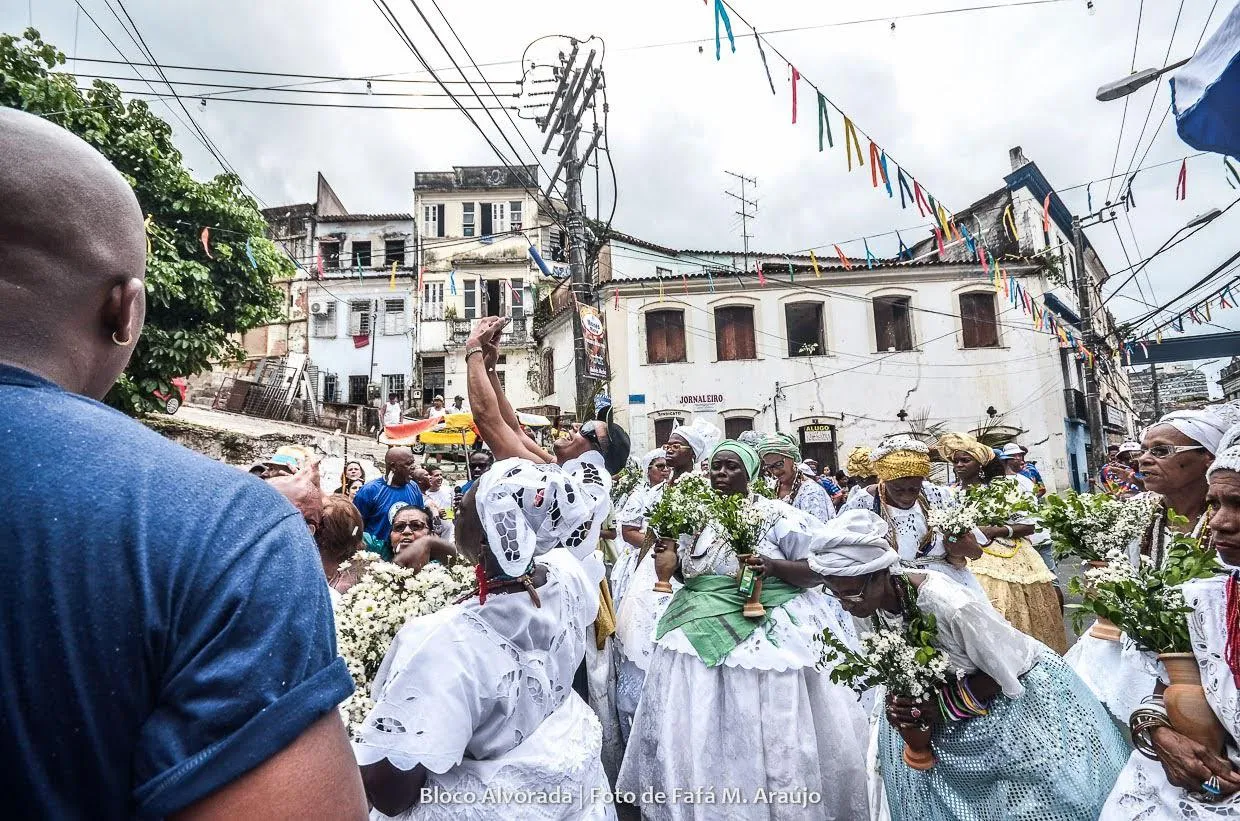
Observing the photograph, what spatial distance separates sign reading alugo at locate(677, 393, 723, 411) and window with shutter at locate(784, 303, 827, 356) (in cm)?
306

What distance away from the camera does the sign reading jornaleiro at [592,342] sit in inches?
478

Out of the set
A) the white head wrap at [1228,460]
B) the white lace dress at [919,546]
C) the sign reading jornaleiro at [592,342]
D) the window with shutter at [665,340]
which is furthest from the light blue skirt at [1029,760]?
the window with shutter at [665,340]

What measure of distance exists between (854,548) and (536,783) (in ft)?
5.35

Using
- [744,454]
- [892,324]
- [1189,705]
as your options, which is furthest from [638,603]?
[892,324]

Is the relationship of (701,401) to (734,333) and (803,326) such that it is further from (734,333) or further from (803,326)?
(803,326)

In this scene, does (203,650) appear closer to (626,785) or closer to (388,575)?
(388,575)

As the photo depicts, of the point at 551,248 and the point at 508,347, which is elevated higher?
the point at 551,248

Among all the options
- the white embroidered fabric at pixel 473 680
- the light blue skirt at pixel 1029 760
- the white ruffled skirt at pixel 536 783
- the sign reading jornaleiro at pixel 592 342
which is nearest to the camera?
the white embroidered fabric at pixel 473 680

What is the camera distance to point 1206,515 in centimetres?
300

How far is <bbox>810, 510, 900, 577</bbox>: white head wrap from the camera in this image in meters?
3.01

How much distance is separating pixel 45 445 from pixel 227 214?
13.4 metres

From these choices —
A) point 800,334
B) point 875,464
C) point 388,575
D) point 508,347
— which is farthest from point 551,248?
point 388,575

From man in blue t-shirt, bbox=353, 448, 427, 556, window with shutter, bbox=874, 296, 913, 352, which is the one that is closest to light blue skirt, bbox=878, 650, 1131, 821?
man in blue t-shirt, bbox=353, 448, 427, 556

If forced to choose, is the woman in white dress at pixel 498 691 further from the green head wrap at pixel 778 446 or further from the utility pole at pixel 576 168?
the utility pole at pixel 576 168
